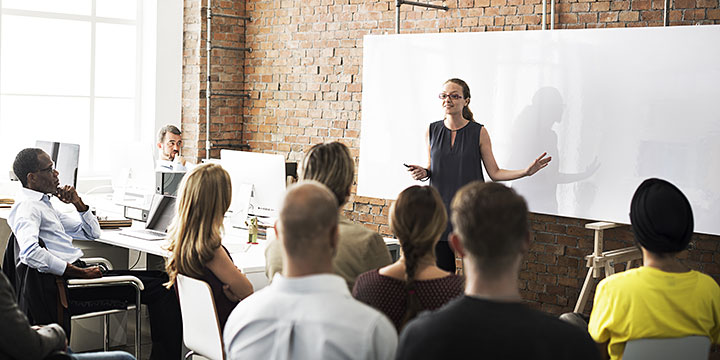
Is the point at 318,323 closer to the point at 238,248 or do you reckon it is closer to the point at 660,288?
the point at 660,288

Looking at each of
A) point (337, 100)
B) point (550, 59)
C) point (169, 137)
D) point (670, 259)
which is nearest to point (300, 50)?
point (337, 100)

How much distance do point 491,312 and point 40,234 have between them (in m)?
3.14

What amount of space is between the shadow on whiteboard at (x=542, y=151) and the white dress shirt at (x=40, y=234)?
2.80m

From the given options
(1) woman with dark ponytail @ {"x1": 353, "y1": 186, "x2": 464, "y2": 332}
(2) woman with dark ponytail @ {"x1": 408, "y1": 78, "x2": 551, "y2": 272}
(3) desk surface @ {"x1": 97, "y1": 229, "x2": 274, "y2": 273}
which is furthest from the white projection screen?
(1) woman with dark ponytail @ {"x1": 353, "y1": 186, "x2": 464, "y2": 332}

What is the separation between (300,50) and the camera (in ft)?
24.5

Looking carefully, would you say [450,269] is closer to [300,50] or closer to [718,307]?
[718,307]

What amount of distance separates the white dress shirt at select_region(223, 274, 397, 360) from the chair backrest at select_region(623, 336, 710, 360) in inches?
35.6

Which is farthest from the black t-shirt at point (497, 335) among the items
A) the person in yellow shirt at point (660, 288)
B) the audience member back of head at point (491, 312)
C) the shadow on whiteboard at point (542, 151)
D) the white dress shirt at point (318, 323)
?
the shadow on whiteboard at point (542, 151)

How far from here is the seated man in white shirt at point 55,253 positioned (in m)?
3.88

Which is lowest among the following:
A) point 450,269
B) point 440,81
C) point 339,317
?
point 450,269

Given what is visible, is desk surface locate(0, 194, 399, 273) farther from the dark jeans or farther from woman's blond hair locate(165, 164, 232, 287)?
woman's blond hair locate(165, 164, 232, 287)

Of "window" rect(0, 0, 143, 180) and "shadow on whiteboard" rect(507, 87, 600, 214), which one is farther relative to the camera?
"window" rect(0, 0, 143, 180)

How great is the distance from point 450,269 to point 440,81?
153cm

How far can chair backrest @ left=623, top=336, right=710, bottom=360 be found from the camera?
2410 millimetres
